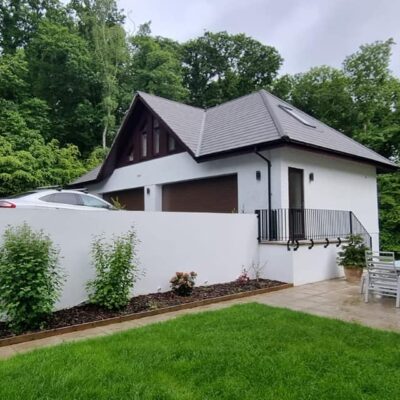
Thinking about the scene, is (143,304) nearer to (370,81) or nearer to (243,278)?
(243,278)

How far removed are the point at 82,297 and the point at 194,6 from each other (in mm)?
12816

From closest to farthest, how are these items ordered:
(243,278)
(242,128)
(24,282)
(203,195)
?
(24,282)
(243,278)
(242,128)
(203,195)

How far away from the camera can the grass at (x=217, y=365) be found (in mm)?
2971

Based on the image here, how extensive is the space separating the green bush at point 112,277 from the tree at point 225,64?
2743 cm

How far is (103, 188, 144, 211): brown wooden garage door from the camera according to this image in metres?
15.0

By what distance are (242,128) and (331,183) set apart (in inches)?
135

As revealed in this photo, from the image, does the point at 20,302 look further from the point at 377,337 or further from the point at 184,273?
the point at 377,337

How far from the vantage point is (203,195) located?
38.7ft

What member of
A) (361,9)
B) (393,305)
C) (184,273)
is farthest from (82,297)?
(361,9)

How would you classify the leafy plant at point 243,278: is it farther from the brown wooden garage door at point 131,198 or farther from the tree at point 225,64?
the tree at point 225,64

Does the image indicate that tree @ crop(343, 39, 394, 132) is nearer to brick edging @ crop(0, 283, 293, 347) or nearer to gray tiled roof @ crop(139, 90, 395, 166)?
gray tiled roof @ crop(139, 90, 395, 166)

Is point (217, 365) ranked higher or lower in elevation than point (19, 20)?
lower

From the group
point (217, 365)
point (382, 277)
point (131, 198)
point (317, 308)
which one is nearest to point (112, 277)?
point (217, 365)

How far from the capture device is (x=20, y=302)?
184 inches
